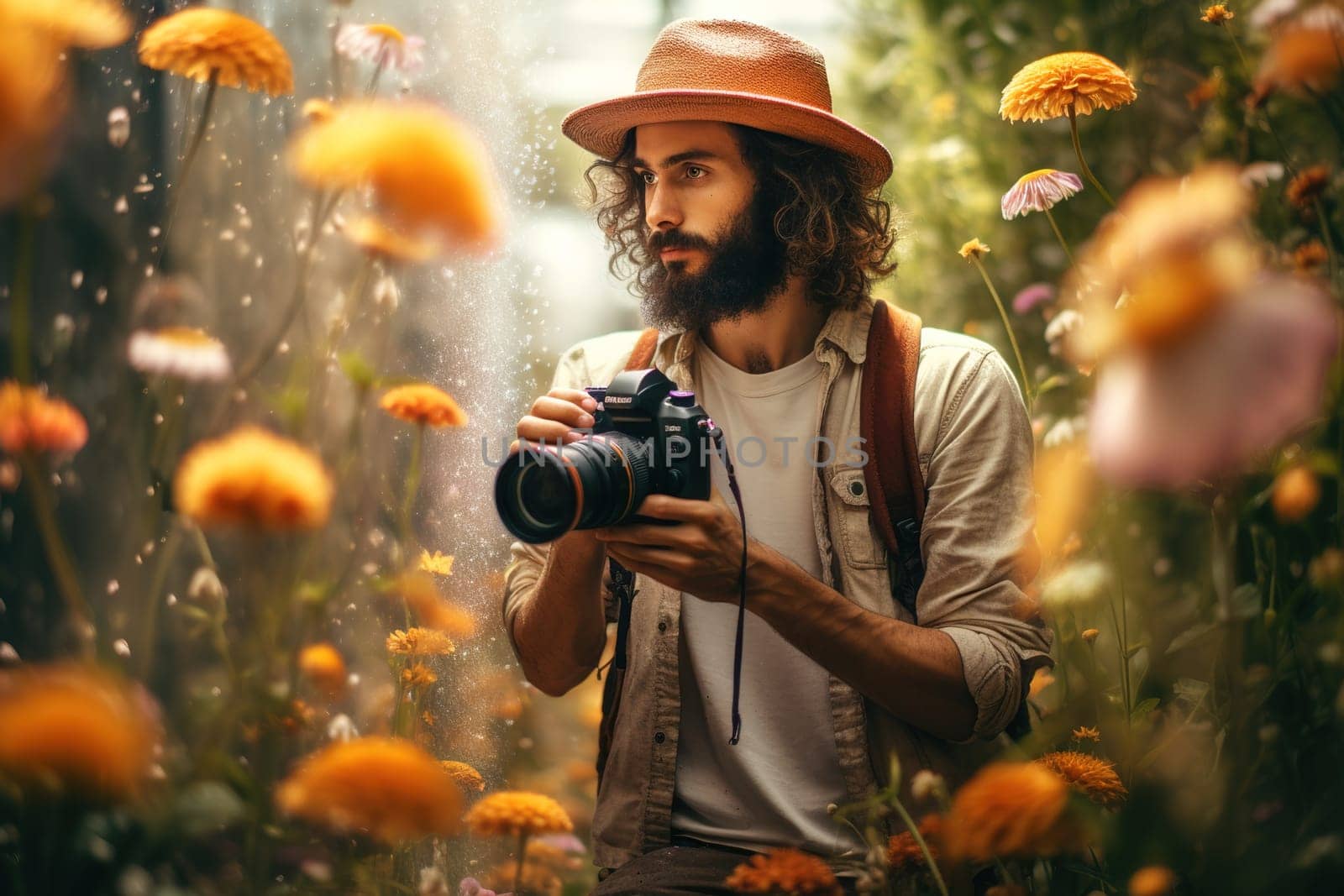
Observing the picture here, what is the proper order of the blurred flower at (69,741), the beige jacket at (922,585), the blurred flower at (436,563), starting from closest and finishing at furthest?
the blurred flower at (69,741) → the blurred flower at (436,563) → the beige jacket at (922,585)

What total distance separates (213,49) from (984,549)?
816mm

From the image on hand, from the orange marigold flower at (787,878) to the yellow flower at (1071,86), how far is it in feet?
2.05

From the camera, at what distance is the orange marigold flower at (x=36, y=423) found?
438mm

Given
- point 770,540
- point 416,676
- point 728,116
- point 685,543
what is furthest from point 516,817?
point 728,116

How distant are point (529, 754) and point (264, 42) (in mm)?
896

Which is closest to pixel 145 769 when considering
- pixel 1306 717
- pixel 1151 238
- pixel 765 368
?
pixel 1151 238

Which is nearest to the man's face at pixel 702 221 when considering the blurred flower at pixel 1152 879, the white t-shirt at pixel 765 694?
the white t-shirt at pixel 765 694

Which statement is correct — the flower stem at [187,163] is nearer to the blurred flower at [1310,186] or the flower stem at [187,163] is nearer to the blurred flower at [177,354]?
the blurred flower at [177,354]

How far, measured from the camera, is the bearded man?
958 millimetres

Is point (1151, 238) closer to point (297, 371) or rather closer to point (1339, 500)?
point (1339, 500)

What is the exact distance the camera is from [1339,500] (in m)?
0.57

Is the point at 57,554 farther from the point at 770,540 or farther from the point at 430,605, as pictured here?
the point at 770,540

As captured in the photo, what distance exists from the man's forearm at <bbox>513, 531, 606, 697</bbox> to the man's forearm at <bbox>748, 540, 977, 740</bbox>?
0.19m

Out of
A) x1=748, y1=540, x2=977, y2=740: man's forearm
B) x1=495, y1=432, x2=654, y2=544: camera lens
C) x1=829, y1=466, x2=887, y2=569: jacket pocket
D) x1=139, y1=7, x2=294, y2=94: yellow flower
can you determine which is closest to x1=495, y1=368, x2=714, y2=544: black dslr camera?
x1=495, y1=432, x2=654, y2=544: camera lens
